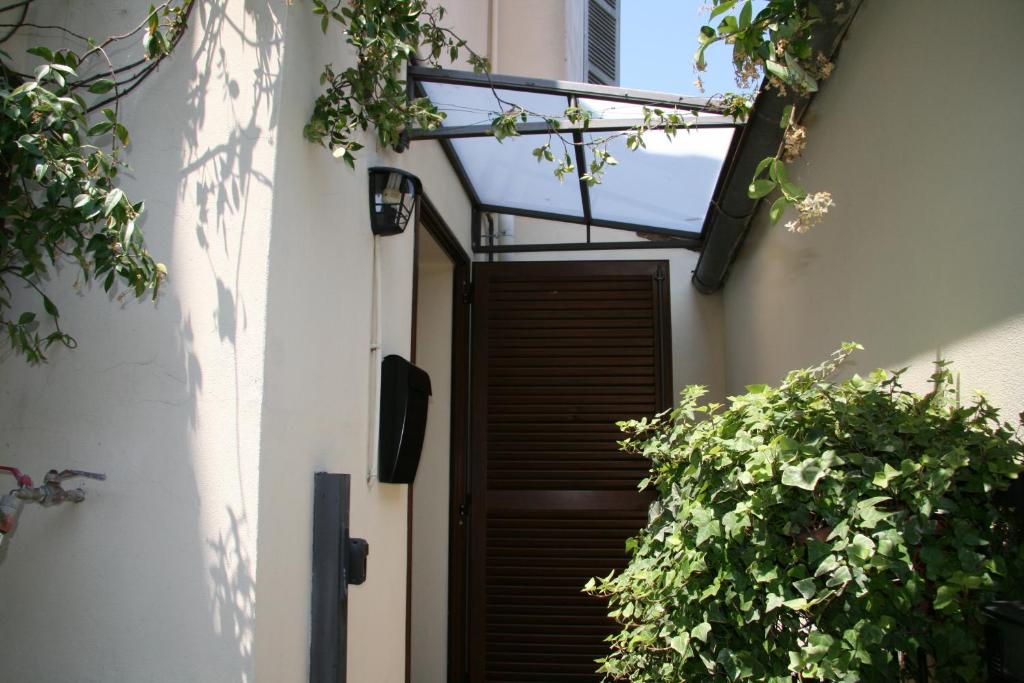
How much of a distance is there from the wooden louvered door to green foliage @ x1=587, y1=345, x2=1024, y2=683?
234cm

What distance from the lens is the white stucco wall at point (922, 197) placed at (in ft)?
5.18

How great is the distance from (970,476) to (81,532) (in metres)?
1.74

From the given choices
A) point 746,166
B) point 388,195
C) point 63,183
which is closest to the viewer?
point 63,183

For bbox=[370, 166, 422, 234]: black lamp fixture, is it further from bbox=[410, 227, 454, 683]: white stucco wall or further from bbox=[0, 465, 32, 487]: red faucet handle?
bbox=[410, 227, 454, 683]: white stucco wall

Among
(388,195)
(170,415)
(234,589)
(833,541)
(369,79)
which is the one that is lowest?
(234,589)

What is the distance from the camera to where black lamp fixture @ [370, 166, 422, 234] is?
99.1 inches

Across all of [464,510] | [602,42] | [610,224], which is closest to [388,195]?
[610,224]

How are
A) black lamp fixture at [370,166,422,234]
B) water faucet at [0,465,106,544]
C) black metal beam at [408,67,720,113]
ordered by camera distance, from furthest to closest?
black metal beam at [408,67,720,113] < black lamp fixture at [370,166,422,234] < water faucet at [0,465,106,544]

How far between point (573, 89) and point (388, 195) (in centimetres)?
66

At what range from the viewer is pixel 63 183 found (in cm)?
165

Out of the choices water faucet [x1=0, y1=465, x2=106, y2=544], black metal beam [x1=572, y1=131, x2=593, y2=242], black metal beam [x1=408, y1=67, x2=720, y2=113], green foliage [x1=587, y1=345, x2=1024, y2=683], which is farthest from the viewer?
black metal beam [x1=572, y1=131, x2=593, y2=242]

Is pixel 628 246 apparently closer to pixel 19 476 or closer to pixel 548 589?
pixel 548 589

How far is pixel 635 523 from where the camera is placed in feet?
13.7

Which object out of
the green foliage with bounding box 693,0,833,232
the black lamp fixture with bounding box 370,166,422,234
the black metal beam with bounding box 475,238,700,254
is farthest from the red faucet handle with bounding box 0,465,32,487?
the black metal beam with bounding box 475,238,700,254
